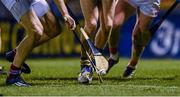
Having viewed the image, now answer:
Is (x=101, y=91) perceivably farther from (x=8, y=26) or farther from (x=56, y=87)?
(x=8, y=26)

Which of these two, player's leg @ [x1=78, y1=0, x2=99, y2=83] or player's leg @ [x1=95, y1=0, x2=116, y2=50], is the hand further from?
player's leg @ [x1=95, y1=0, x2=116, y2=50]

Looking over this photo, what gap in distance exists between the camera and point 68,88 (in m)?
9.18

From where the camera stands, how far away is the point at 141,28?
439 inches

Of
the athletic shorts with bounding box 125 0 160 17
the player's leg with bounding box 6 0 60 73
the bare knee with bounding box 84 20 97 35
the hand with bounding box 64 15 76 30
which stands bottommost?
the athletic shorts with bounding box 125 0 160 17

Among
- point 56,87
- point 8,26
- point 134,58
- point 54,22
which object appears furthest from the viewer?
point 8,26

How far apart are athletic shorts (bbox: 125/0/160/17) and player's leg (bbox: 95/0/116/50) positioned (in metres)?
0.69

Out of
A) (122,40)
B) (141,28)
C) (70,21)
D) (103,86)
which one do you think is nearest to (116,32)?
(141,28)

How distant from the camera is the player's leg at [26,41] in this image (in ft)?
30.6

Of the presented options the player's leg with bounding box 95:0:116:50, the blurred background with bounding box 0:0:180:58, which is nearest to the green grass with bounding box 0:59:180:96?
the player's leg with bounding box 95:0:116:50

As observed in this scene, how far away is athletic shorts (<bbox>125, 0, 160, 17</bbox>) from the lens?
11.1 metres

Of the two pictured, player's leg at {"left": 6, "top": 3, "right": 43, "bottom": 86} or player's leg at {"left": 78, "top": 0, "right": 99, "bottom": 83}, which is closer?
player's leg at {"left": 6, "top": 3, "right": 43, "bottom": 86}

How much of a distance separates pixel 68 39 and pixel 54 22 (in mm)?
8907

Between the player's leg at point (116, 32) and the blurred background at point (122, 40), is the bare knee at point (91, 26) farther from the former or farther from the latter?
the blurred background at point (122, 40)

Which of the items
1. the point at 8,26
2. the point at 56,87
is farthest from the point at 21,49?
the point at 8,26
